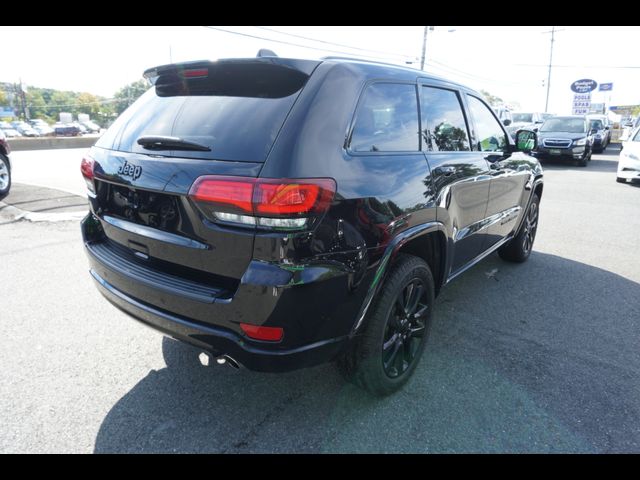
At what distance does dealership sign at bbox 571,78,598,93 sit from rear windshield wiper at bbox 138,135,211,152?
5105 cm

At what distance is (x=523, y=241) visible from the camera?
4996mm

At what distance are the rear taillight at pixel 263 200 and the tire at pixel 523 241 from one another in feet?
12.1

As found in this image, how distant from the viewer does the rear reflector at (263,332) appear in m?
1.89

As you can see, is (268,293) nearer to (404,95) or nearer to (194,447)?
(194,447)

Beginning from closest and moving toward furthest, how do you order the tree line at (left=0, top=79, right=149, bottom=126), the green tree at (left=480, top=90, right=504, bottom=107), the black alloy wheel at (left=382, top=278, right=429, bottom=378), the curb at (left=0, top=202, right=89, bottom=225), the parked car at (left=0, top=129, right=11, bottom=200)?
the black alloy wheel at (left=382, top=278, right=429, bottom=378) < the green tree at (left=480, top=90, right=504, bottom=107) < the curb at (left=0, top=202, right=89, bottom=225) < the parked car at (left=0, top=129, right=11, bottom=200) < the tree line at (left=0, top=79, right=149, bottom=126)

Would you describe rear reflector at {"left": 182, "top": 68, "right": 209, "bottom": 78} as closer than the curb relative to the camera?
Yes

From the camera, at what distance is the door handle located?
8.89 feet

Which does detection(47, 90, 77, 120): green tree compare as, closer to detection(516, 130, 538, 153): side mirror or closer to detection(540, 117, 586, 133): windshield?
detection(540, 117, 586, 133): windshield

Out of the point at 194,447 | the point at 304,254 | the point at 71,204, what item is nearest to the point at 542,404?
the point at 304,254

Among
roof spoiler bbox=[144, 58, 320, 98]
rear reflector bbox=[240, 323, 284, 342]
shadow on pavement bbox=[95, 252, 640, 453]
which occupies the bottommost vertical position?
shadow on pavement bbox=[95, 252, 640, 453]

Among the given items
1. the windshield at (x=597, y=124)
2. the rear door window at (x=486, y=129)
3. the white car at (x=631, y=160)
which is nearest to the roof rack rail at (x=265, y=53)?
the rear door window at (x=486, y=129)

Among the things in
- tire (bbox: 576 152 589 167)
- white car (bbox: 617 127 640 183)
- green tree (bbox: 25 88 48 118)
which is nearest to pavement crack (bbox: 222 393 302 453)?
white car (bbox: 617 127 640 183)

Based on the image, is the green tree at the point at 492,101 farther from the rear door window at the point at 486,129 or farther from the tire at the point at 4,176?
the tire at the point at 4,176

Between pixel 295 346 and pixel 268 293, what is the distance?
299mm
